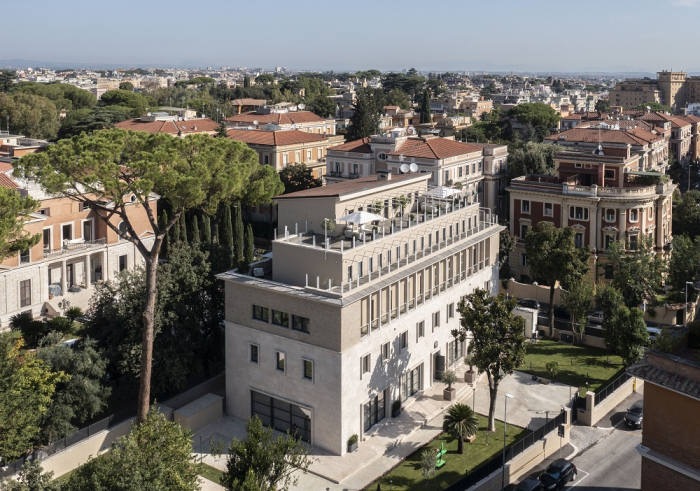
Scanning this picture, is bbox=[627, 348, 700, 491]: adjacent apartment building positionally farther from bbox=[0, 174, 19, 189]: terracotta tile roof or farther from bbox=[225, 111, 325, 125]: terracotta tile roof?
bbox=[225, 111, 325, 125]: terracotta tile roof

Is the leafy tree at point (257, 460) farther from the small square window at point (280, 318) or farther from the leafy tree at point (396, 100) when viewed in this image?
the leafy tree at point (396, 100)

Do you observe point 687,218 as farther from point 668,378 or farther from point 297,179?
point 668,378

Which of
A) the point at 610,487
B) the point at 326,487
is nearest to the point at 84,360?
the point at 326,487

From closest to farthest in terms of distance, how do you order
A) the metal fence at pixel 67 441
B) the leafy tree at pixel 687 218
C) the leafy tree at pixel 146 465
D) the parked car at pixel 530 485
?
1. the leafy tree at pixel 146 465
2. the metal fence at pixel 67 441
3. the parked car at pixel 530 485
4. the leafy tree at pixel 687 218

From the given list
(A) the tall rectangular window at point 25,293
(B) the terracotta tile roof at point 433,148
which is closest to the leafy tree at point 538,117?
(B) the terracotta tile roof at point 433,148

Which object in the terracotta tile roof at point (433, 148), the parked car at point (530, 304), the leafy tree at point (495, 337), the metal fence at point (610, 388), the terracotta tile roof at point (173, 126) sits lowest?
the metal fence at point (610, 388)

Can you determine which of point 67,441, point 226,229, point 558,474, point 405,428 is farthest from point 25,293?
point 558,474

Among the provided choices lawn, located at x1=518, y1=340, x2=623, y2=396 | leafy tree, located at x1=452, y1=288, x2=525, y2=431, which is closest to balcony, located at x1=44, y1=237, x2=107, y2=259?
leafy tree, located at x1=452, y1=288, x2=525, y2=431
